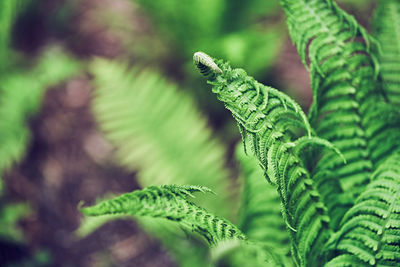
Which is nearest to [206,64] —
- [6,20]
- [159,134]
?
[159,134]

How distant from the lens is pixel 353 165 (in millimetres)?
1044

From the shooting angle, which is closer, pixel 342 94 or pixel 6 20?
pixel 342 94

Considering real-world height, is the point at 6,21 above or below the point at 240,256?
above

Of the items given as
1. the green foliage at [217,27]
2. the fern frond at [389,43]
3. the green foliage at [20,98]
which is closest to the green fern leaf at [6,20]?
the green foliage at [20,98]

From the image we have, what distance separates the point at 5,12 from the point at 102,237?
4.56 feet

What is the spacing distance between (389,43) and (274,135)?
0.62 m

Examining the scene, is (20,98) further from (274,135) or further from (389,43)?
(389,43)

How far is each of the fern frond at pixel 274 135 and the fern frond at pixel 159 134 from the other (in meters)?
Answer: 0.74

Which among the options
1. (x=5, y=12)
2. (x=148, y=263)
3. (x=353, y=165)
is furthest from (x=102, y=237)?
(x=353, y=165)

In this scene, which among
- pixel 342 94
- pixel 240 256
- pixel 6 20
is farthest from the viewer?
pixel 6 20

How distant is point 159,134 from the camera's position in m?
1.77

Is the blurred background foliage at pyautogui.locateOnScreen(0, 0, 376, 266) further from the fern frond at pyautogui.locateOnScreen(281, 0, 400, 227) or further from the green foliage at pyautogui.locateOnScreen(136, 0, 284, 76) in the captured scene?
the fern frond at pyautogui.locateOnScreen(281, 0, 400, 227)

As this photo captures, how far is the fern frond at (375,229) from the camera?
0.80m

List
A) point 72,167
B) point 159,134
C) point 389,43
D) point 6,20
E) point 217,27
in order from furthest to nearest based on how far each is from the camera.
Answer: point 72,167 → point 217,27 → point 6,20 → point 159,134 → point 389,43
